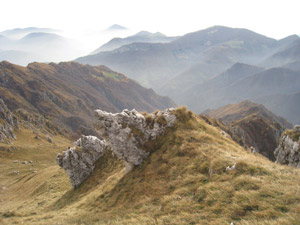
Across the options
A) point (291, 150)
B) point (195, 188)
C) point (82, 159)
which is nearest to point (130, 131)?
point (195, 188)

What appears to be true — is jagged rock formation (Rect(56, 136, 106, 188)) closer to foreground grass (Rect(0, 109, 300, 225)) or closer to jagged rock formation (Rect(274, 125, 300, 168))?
foreground grass (Rect(0, 109, 300, 225))

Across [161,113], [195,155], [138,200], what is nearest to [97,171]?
[161,113]

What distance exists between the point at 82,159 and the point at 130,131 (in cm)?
1721

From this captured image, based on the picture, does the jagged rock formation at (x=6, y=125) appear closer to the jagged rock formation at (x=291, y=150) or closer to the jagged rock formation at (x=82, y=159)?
the jagged rock formation at (x=82, y=159)

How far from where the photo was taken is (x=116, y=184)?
20.0 m

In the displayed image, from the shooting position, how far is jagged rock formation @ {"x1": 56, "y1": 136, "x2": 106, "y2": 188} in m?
32.1

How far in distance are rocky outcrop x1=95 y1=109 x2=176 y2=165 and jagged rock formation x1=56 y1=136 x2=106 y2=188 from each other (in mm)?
14717

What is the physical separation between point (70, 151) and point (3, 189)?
40.0 m

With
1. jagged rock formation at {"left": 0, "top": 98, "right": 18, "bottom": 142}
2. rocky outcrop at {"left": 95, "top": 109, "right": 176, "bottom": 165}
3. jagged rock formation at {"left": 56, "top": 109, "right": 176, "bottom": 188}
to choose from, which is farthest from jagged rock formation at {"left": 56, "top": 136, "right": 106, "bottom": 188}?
jagged rock formation at {"left": 0, "top": 98, "right": 18, "bottom": 142}

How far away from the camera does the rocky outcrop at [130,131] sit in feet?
66.5

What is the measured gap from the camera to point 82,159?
3362 centimetres

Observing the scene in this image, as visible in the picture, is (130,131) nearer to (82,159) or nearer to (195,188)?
(195,188)

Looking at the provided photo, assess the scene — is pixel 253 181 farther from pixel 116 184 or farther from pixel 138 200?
pixel 116 184

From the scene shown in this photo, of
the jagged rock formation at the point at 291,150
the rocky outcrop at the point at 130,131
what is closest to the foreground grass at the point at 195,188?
the rocky outcrop at the point at 130,131
